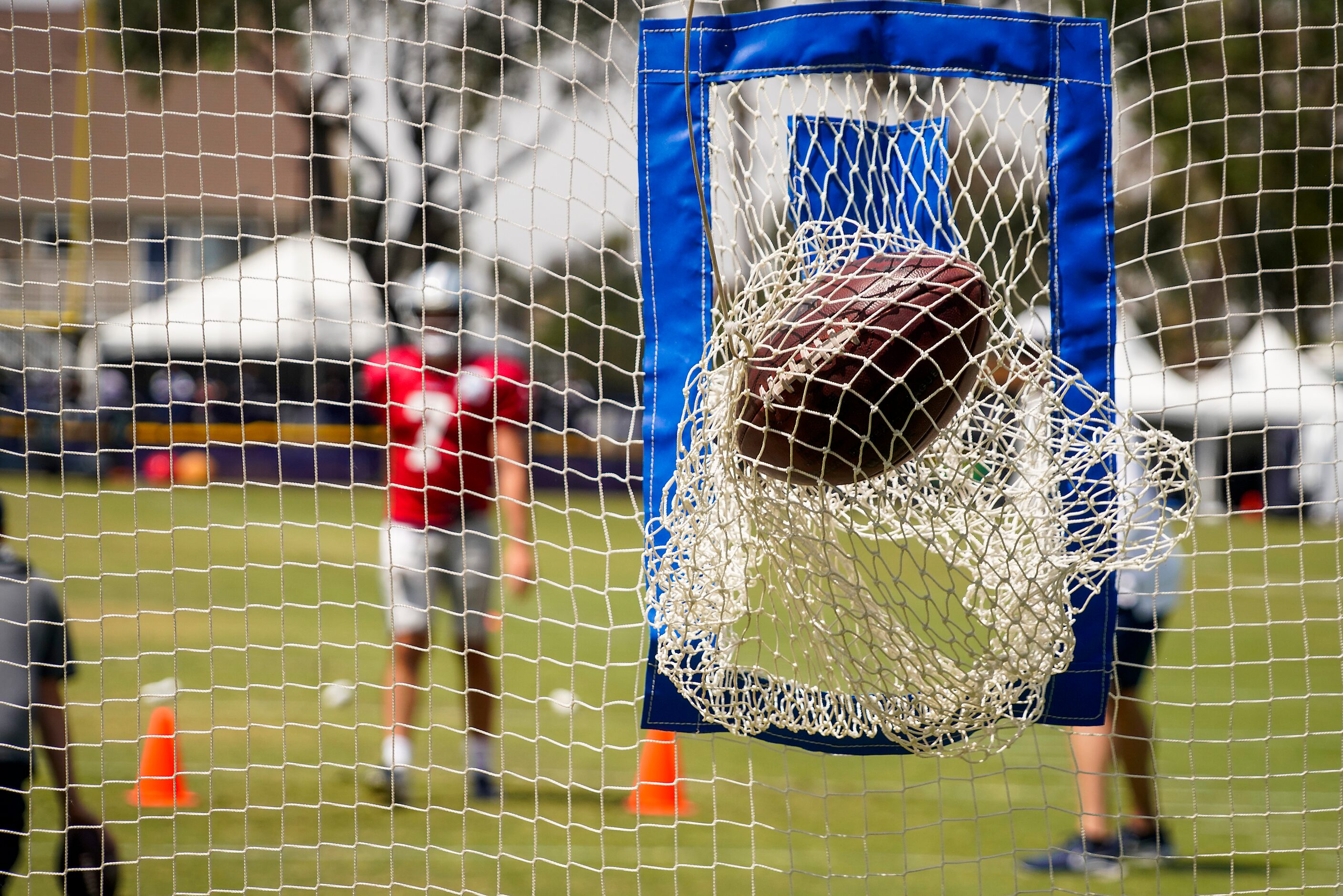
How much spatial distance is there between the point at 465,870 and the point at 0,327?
242 cm

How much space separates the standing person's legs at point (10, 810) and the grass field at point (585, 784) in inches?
3.2

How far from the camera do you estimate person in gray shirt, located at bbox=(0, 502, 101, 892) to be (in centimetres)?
302

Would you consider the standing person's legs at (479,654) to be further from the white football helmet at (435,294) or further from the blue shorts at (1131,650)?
the blue shorts at (1131,650)

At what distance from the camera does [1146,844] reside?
3879 mm

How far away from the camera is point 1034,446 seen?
2.44 metres

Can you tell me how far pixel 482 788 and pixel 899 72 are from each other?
297cm

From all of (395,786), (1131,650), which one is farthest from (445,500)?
(1131,650)

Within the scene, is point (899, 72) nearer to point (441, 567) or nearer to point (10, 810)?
point (441, 567)

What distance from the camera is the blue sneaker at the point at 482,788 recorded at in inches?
171

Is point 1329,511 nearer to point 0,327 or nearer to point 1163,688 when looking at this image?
point 1163,688

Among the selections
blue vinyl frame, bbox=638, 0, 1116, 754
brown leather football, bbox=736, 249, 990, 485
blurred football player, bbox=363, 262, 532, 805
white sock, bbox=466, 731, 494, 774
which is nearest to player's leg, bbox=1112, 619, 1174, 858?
blue vinyl frame, bbox=638, 0, 1116, 754

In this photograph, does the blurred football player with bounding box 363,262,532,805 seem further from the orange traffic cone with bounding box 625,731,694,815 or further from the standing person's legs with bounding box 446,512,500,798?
the orange traffic cone with bounding box 625,731,694,815

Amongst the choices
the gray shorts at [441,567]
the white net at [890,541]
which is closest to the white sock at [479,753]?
the gray shorts at [441,567]

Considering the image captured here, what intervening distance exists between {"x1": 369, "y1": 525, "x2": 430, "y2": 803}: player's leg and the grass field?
0.39ft
